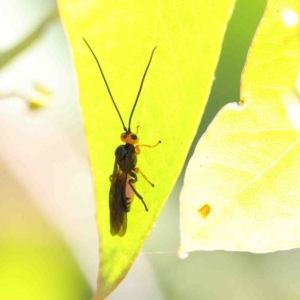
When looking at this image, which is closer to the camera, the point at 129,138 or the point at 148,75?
the point at 148,75

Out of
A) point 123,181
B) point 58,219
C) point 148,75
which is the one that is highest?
point 148,75

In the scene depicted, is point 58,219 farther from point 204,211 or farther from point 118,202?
point 204,211

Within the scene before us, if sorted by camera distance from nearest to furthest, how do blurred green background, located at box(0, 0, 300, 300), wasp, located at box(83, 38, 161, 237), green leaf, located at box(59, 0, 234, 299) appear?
green leaf, located at box(59, 0, 234, 299) < wasp, located at box(83, 38, 161, 237) < blurred green background, located at box(0, 0, 300, 300)

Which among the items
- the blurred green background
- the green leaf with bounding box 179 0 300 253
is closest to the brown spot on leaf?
the green leaf with bounding box 179 0 300 253

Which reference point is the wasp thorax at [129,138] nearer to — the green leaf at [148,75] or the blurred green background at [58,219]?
the green leaf at [148,75]

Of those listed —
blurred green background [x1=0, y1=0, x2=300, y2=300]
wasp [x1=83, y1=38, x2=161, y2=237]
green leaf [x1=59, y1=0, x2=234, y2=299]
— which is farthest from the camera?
blurred green background [x1=0, y1=0, x2=300, y2=300]

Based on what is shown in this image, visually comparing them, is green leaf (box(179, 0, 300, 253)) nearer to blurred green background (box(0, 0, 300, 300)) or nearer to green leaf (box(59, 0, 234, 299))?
green leaf (box(59, 0, 234, 299))

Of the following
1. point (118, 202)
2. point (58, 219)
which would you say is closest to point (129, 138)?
point (118, 202)
